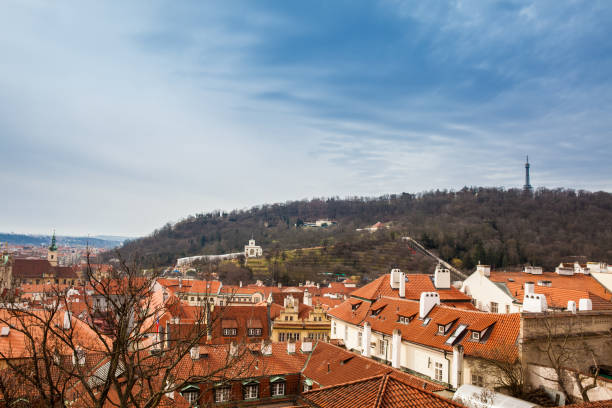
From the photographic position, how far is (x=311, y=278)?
11900 centimetres

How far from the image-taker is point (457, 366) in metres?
24.7

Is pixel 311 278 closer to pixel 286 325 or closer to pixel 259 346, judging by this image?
pixel 286 325

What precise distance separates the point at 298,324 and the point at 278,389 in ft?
57.2

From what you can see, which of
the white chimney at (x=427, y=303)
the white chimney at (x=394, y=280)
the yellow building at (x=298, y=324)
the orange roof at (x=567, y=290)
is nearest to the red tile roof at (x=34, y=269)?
the yellow building at (x=298, y=324)

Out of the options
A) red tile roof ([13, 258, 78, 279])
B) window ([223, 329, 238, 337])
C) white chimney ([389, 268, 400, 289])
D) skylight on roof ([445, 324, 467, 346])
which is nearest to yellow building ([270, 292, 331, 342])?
window ([223, 329, 238, 337])

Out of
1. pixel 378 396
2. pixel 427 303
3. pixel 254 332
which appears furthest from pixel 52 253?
pixel 378 396

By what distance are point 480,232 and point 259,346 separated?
420 feet

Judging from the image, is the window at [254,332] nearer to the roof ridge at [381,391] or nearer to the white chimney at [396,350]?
the white chimney at [396,350]

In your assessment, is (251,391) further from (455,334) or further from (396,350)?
(455,334)

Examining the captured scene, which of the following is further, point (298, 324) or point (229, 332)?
point (298, 324)

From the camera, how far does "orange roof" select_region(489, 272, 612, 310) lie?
3509 cm

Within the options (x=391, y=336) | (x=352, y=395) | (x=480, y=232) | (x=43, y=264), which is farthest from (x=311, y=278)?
(x=352, y=395)

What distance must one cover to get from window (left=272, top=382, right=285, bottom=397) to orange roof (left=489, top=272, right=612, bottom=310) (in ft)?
70.8

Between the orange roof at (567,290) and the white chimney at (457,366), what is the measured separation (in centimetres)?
1403
